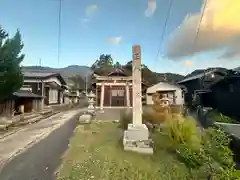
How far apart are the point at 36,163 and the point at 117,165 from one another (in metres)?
2.80

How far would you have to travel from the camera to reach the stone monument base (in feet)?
23.7

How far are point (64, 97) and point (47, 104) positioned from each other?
13538mm

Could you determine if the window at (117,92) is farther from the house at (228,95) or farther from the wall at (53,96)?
the house at (228,95)

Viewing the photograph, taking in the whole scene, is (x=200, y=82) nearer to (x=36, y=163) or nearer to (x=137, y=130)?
(x=137, y=130)

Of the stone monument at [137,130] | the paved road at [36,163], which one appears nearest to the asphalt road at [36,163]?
the paved road at [36,163]

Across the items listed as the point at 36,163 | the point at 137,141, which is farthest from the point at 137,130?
the point at 36,163

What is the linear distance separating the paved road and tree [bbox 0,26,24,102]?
17.9 ft

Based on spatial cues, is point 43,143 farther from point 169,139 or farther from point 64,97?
point 64,97

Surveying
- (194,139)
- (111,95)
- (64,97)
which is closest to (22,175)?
(194,139)

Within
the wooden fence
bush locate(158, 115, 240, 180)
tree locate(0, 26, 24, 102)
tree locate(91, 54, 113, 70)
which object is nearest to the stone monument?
bush locate(158, 115, 240, 180)

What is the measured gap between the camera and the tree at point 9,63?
43.9 ft

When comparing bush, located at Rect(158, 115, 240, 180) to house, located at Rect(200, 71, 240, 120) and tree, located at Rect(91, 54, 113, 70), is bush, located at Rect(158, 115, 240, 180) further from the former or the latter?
tree, located at Rect(91, 54, 113, 70)

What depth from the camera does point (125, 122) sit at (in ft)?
38.9

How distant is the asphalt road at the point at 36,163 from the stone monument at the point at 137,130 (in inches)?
90.6
